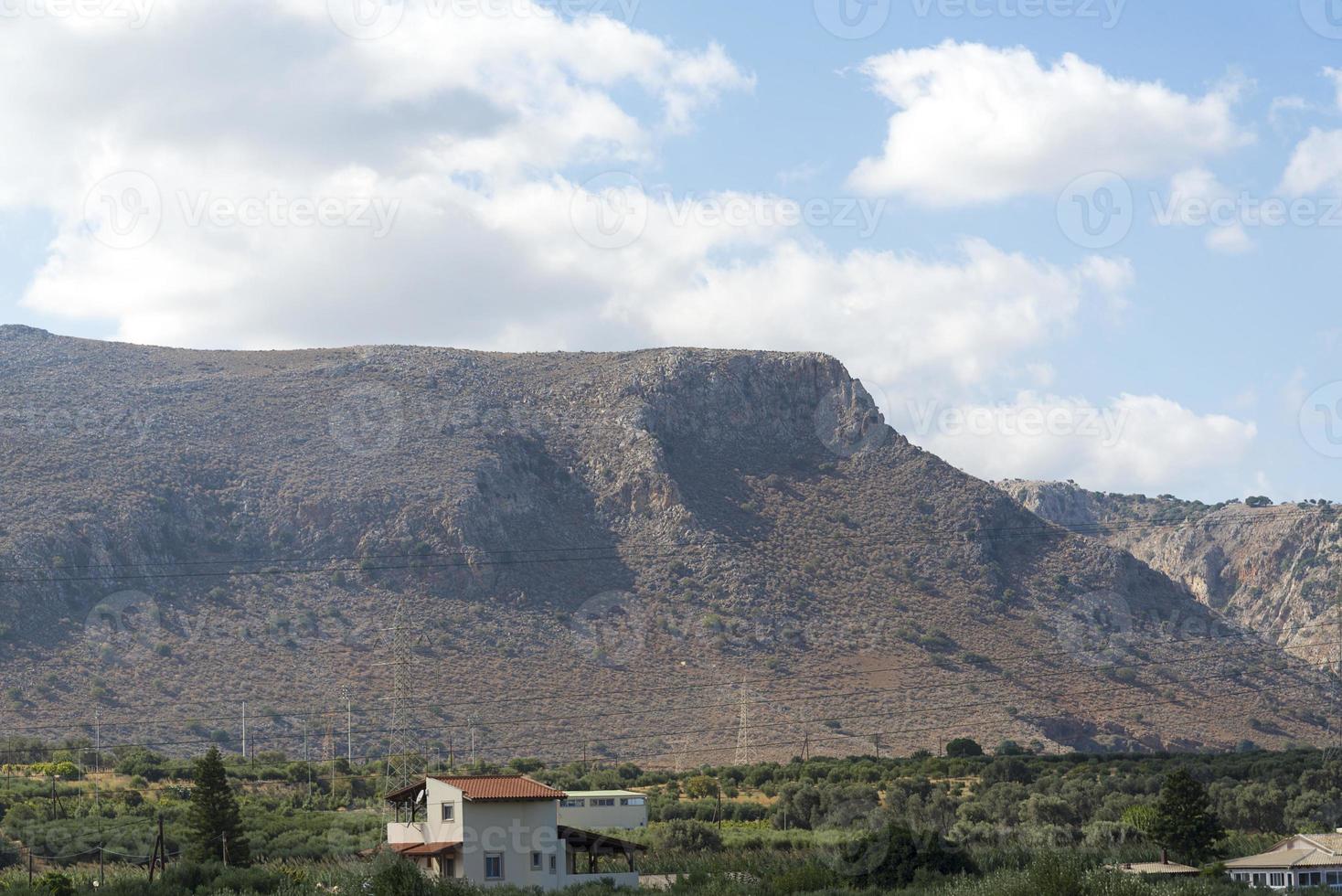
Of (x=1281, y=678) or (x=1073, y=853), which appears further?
(x=1281, y=678)

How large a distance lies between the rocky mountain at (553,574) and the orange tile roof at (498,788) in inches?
1588

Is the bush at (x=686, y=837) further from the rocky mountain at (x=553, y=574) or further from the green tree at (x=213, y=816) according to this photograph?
the rocky mountain at (x=553, y=574)

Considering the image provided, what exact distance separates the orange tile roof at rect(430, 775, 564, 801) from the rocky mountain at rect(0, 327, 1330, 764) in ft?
132

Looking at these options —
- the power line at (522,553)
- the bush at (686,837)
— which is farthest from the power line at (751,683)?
the bush at (686,837)

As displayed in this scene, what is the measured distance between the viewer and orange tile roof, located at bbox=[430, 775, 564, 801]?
49.4 meters

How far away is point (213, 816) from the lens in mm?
51375

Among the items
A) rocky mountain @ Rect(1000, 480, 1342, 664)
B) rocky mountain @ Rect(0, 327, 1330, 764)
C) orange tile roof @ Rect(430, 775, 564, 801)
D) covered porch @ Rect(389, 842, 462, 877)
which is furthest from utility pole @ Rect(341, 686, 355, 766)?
rocky mountain @ Rect(1000, 480, 1342, 664)

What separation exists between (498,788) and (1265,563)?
129368mm

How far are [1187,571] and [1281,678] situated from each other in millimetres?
55215

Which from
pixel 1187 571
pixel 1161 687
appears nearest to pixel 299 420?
pixel 1161 687

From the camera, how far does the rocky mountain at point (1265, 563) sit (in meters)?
148

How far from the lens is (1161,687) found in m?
111

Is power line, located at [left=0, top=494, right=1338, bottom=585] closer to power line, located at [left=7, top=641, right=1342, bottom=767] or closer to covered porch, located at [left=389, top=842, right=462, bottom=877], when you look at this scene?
power line, located at [left=7, top=641, right=1342, bottom=767]

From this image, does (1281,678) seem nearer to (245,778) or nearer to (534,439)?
(534,439)
